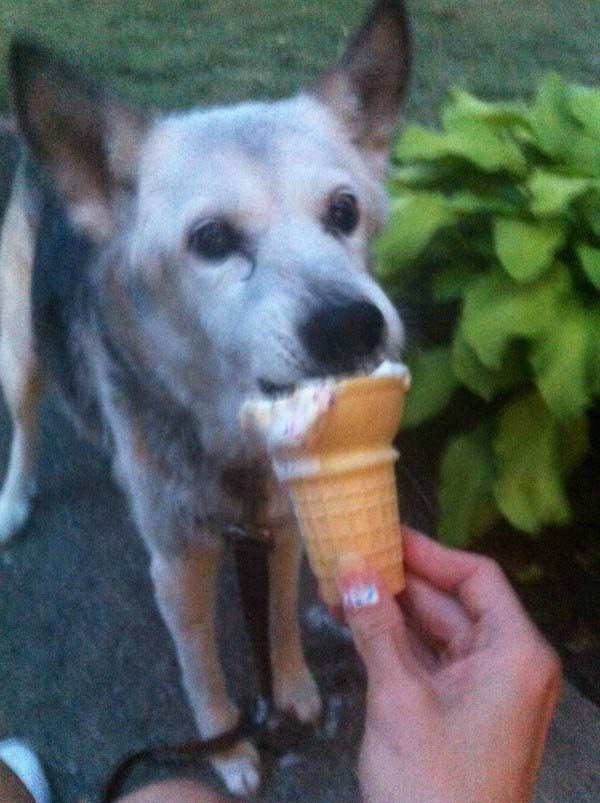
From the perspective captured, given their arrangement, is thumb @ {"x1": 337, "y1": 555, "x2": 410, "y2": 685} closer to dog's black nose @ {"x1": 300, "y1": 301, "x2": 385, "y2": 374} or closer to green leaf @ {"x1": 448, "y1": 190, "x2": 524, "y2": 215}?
dog's black nose @ {"x1": 300, "y1": 301, "x2": 385, "y2": 374}

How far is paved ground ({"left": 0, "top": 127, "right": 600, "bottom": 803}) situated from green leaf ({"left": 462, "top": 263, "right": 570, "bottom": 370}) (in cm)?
85

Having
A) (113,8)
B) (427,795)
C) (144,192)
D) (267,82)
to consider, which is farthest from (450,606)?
(113,8)

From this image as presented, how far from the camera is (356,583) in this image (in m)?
1.19

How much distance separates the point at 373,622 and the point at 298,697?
42.3 inches

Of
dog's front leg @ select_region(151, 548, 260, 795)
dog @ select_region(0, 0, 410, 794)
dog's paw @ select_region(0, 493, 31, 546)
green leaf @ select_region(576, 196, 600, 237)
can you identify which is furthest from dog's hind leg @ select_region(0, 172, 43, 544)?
green leaf @ select_region(576, 196, 600, 237)

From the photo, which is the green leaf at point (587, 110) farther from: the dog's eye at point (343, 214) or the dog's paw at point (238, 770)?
the dog's paw at point (238, 770)

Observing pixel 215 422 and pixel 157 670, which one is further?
pixel 157 670

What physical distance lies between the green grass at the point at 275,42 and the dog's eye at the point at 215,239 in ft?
8.55

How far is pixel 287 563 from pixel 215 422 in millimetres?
529

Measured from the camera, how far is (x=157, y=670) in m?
2.25

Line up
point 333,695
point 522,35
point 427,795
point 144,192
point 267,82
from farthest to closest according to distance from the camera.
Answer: point 522,35, point 267,82, point 333,695, point 144,192, point 427,795

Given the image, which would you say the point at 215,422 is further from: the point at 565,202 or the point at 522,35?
the point at 522,35

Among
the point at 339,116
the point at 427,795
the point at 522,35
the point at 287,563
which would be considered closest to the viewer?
the point at 427,795

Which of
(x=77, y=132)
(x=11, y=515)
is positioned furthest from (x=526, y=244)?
(x=11, y=515)
